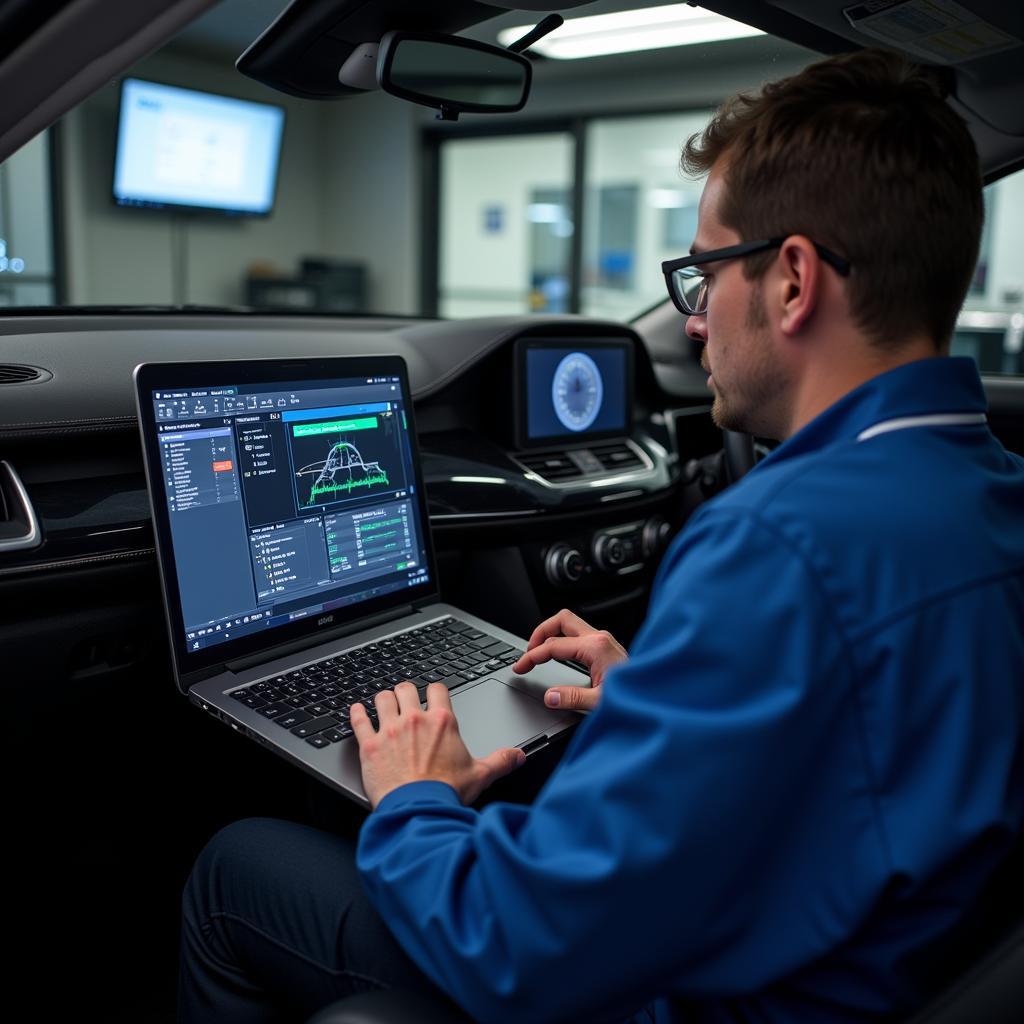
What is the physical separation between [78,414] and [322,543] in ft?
1.04

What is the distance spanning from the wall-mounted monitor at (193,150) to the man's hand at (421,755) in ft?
16.7

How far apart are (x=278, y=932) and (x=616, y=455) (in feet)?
4.02

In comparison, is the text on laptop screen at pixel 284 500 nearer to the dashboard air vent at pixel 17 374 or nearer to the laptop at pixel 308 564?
the laptop at pixel 308 564

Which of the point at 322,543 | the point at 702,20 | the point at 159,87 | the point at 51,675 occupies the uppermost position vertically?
the point at 159,87

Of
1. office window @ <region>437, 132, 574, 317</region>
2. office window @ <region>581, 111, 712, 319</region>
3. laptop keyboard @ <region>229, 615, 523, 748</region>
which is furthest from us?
office window @ <region>437, 132, 574, 317</region>

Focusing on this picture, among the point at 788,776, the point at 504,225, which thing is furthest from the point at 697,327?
the point at 504,225

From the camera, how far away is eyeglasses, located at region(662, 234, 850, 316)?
2.32 ft

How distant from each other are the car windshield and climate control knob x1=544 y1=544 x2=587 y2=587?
12.6ft

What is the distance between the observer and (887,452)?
65 cm

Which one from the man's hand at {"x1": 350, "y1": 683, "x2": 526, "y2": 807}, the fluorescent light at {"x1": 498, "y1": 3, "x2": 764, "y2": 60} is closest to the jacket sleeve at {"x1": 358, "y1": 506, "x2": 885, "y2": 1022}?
the man's hand at {"x1": 350, "y1": 683, "x2": 526, "y2": 807}

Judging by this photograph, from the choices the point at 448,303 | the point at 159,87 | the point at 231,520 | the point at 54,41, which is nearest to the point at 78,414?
the point at 231,520

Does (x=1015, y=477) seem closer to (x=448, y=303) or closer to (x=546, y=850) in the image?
(x=546, y=850)

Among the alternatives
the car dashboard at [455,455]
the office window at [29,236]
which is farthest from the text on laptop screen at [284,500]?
the office window at [29,236]

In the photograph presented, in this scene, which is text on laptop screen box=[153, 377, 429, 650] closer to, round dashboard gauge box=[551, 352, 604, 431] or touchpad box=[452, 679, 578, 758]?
touchpad box=[452, 679, 578, 758]
